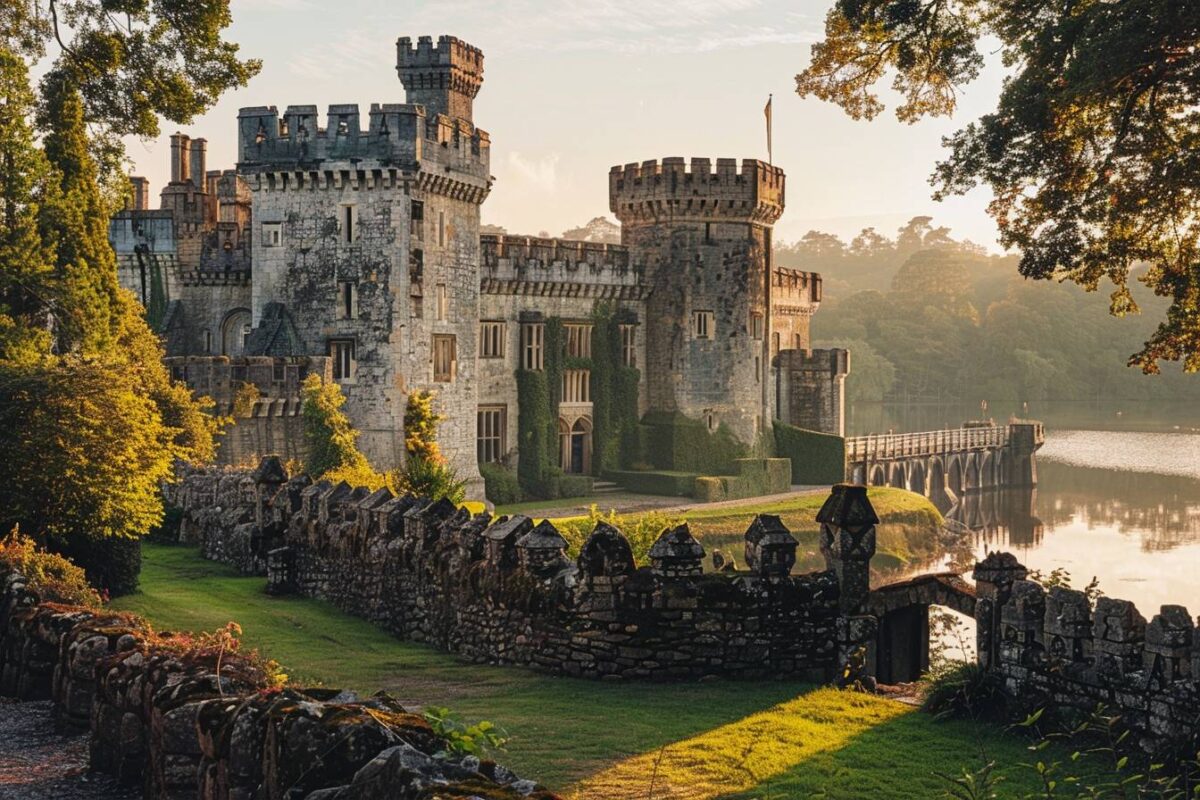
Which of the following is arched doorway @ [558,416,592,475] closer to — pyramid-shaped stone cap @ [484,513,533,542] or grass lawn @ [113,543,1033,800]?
grass lawn @ [113,543,1033,800]

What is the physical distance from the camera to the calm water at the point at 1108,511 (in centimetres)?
5281

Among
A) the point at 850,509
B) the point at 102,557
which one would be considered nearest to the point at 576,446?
the point at 102,557

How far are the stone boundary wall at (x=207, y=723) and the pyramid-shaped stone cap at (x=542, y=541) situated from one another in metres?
5.41

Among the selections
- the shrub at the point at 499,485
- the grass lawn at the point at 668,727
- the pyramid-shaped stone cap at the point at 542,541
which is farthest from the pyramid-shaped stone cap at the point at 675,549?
the shrub at the point at 499,485

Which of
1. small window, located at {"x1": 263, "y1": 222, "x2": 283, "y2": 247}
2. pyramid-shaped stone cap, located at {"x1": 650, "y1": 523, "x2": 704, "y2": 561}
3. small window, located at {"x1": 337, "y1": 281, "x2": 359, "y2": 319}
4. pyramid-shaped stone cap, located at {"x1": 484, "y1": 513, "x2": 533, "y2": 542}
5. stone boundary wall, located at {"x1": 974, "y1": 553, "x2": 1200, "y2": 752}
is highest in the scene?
small window, located at {"x1": 263, "y1": 222, "x2": 283, "y2": 247}

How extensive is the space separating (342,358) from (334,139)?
7.01 metres

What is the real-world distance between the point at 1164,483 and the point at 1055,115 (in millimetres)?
69542

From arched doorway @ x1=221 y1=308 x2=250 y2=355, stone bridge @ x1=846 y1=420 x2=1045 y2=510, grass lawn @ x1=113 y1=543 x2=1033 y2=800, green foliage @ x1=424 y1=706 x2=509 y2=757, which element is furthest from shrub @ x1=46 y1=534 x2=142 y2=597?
stone bridge @ x1=846 y1=420 x2=1045 y2=510

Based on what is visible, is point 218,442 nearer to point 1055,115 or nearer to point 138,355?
point 138,355

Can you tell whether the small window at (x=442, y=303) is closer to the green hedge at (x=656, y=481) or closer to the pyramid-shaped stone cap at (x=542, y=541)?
the green hedge at (x=656, y=481)

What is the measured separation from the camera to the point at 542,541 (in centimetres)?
1756

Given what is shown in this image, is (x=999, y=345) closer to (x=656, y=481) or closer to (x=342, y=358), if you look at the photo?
(x=656, y=481)

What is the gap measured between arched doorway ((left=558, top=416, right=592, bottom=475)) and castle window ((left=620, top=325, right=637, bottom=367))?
10.6 ft

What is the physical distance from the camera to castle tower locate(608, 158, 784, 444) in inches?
2283
